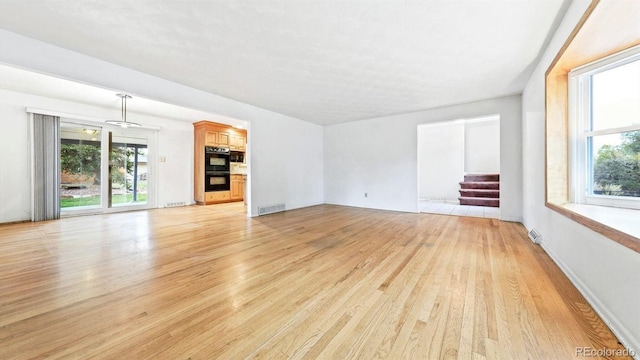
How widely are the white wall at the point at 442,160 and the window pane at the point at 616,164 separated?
5171 mm

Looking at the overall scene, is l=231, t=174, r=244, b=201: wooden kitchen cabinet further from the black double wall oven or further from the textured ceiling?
the textured ceiling

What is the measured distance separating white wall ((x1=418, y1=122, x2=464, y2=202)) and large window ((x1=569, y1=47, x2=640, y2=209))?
4953mm

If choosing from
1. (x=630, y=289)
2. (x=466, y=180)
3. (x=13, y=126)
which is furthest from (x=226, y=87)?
(x=466, y=180)

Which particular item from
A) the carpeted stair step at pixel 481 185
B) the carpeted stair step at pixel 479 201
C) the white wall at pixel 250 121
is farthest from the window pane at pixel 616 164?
the white wall at pixel 250 121

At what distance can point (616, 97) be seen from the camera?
1.94 m

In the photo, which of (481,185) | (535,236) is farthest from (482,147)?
(535,236)

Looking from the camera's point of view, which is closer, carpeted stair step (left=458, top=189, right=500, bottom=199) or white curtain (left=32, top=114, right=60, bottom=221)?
white curtain (left=32, top=114, right=60, bottom=221)

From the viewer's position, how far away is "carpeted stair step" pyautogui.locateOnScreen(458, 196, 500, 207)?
5929 millimetres

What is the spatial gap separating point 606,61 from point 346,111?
A: 3.83 metres

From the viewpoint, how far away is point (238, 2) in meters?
1.85

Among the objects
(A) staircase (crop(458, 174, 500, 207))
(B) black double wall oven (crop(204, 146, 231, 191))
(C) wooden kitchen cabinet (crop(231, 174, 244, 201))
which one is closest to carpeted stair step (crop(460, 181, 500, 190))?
(A) staircase (crop(458, 174, 500, 207))

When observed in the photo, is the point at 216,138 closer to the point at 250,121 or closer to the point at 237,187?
the point at 237,187

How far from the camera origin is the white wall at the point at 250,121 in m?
2.47

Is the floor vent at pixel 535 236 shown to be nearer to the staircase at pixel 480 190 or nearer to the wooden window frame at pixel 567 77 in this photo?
the wooden window frame at pixel 567 77
